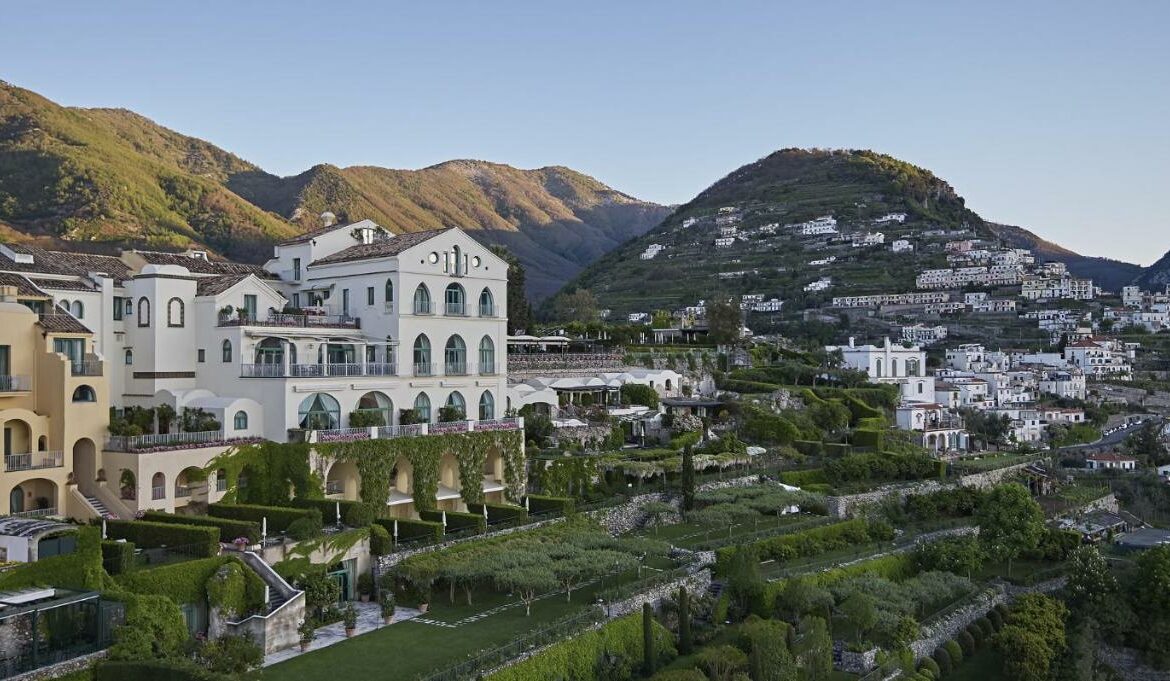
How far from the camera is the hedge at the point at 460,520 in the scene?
31172 mm

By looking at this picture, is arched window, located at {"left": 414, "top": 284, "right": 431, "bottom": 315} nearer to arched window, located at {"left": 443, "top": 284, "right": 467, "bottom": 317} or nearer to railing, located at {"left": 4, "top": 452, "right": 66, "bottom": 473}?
arched window, located at {"left": 443, "top": 284, "right": 467, "bottom": 317}

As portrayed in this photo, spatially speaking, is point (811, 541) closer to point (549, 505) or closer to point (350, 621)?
point (549, 505)

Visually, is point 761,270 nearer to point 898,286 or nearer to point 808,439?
point 898,286

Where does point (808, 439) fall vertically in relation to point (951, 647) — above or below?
above

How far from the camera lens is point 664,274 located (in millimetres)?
137875

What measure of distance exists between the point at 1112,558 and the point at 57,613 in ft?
122

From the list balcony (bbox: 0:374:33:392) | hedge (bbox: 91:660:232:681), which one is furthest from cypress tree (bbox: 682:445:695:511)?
balcony (bbox: 0:374:33:392)

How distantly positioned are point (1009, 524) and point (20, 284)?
1449 inches

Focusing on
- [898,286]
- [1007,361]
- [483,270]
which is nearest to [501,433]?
[483,270]

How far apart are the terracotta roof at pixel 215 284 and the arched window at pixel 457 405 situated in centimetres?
940

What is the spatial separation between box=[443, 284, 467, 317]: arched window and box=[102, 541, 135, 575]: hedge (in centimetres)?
1855

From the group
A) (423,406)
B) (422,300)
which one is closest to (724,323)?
(422,300)

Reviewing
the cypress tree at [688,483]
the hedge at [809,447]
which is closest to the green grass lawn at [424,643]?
the cypress tree at [688,483]

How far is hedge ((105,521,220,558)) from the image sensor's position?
78.8ft
